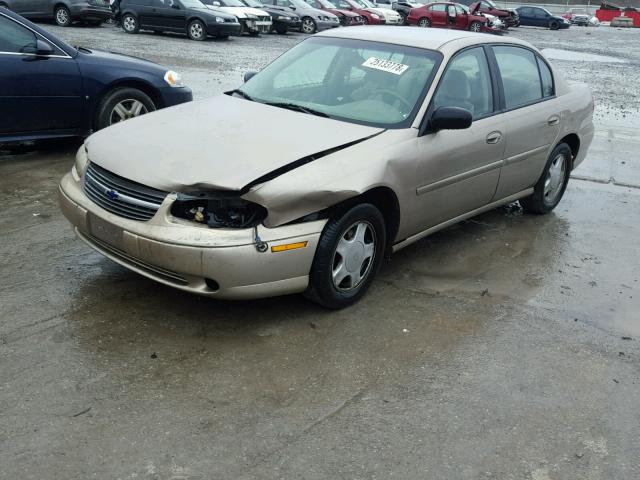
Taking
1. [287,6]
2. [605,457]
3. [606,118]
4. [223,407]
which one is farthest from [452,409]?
[287,6]

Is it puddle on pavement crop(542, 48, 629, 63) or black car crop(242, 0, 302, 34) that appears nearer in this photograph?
puddle on pavement crop(542, 48, 629, 63)

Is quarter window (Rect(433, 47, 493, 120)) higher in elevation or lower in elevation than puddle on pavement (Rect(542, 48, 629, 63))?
higher

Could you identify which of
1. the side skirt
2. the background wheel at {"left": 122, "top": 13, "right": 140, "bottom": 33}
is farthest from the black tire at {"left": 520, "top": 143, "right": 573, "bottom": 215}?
the background wheel at {"left": 122, "top": 13, "right": 140, "bottom": 33}

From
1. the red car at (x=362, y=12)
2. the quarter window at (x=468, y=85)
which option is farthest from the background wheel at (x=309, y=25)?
the quarter window at (x=468, y=85)

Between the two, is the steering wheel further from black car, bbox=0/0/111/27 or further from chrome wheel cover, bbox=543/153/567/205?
black car, bbox=0/0/111/27

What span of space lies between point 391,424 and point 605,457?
96 centimetres

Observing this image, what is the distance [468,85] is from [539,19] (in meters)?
42.4

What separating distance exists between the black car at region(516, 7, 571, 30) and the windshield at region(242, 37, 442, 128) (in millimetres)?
41972

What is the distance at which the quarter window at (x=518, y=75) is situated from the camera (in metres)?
5.33

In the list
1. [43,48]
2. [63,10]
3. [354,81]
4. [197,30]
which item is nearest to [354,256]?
[354,81]

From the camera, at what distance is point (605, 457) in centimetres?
300

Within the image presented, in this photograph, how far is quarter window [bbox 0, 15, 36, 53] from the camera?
6.60m

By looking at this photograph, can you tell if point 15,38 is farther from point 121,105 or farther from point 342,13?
point 342,13

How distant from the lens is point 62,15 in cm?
2209
